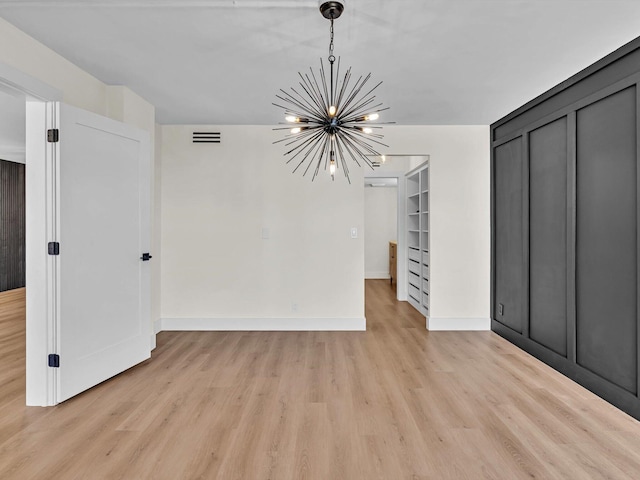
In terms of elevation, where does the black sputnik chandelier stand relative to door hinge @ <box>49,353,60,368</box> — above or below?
above

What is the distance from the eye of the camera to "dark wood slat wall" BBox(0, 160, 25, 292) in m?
6.71

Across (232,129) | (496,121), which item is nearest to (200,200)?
(232,129)

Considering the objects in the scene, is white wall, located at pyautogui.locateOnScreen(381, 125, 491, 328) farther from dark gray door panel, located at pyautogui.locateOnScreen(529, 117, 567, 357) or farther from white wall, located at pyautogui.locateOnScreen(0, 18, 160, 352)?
white wall, located at pyautogui.locateOnScreen(0, 18, 160, 352)

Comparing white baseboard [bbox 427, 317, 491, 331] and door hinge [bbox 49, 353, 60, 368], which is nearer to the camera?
door hinge [bbox 49, 353, 60, 368]

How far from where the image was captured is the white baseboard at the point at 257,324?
14.3 ft

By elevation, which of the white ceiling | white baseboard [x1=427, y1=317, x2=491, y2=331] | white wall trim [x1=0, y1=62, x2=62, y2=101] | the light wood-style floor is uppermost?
the white ceiling

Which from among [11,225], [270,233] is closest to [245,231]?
[270,233]

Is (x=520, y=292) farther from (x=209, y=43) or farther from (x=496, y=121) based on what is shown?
(x=209, y=43)

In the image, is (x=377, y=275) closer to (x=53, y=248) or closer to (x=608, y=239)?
(x=608, y=239)

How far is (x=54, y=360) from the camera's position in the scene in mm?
2494

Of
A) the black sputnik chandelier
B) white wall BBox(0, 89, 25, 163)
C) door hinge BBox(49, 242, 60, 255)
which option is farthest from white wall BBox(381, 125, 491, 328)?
white wall BBox(0, 89, 25, 163)

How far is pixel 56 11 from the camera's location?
2.13 metres

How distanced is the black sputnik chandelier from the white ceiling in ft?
0.46

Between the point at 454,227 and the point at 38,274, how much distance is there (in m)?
4.12
